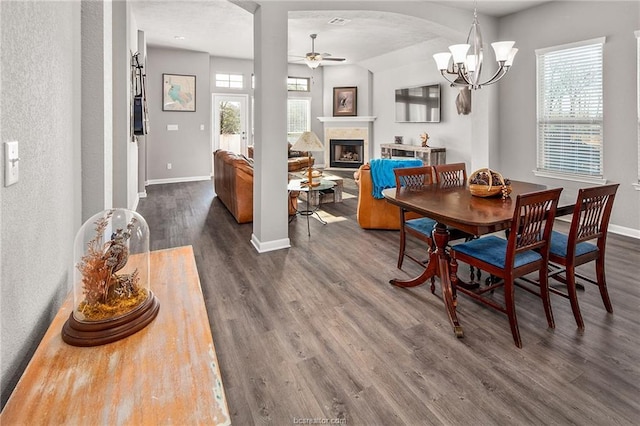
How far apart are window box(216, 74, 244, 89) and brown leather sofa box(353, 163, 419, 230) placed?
6095 millimetres

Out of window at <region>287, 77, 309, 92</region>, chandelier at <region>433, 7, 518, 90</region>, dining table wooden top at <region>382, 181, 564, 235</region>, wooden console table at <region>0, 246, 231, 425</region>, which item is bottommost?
wooden console table at <region>0, 246, 231, 425</region>

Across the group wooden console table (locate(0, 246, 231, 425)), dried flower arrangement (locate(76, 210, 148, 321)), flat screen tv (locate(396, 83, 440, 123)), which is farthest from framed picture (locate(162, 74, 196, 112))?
wooden console table (locate(0, 246, 231, 425))

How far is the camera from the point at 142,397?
904 millimetres

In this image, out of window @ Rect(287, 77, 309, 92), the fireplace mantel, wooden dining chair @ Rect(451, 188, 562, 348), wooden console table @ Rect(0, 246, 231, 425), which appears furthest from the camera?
window @ Rect(287, 77, 309, 92)

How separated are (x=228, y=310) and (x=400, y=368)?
49.9 inches

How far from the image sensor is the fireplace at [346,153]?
10289 mm

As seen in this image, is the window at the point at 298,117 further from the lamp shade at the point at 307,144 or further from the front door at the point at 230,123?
the lamp shade at the point at 307,144

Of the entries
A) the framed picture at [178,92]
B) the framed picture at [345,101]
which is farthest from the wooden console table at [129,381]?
the framed picture at [345,101]

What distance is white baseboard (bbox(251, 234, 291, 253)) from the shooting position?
3967 mm

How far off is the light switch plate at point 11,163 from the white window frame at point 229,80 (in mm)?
9018

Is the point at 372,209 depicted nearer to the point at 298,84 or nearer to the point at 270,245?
the point at 270,245

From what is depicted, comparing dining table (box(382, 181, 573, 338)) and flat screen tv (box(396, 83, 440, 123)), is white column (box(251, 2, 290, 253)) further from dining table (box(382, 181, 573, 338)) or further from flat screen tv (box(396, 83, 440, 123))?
flat screen tv (box(396, 83, 440, 123))

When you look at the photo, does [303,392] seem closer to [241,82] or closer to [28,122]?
[28,122]

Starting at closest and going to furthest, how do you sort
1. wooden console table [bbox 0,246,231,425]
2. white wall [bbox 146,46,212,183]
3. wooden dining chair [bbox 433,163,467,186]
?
wooden console table [bbox 0,246,231,425]
wooden dining chair [bbox 433,163,467,186]
white wall [bbox 146,46,212,183]
